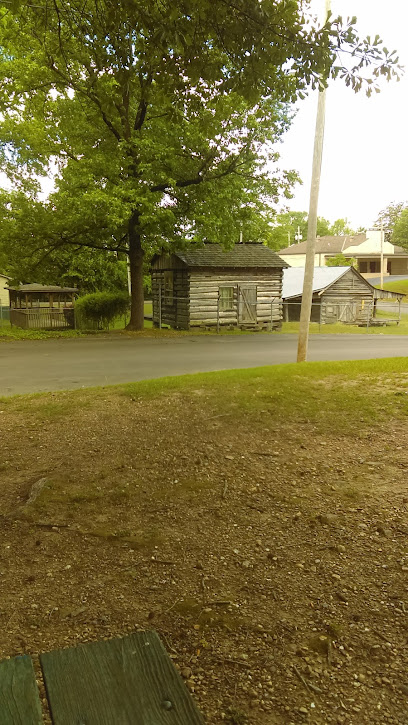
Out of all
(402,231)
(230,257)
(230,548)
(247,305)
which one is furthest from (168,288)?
(402,231)

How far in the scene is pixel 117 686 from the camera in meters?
1.57

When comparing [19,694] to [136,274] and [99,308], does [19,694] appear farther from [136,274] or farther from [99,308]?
[99,308]

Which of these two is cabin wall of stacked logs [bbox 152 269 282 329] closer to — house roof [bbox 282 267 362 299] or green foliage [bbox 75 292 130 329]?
green foliage [bbox 75 292 130 329]

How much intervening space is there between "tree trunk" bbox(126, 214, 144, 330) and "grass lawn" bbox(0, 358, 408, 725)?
1883cm

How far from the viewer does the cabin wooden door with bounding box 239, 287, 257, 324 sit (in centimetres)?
3014

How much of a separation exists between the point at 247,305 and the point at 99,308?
845 centimetres

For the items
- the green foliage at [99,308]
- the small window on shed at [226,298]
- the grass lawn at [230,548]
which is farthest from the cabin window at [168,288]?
the grass lawn at [230,548]

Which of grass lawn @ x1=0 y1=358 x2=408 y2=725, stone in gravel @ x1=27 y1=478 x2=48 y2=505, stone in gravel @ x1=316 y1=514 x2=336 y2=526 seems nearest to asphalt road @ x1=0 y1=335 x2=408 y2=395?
grass lawn @ x1=0 y1=358 x2=408 y2=725

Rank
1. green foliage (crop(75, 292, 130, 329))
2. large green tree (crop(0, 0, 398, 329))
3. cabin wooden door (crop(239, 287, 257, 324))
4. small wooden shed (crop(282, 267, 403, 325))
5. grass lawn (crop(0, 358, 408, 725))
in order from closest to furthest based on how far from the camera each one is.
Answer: grass lawn (crop(0, 358, 408, 725)) < large green tree (crop(0, 0, 398, 329)) < green foliage (crop(75, 292, 130, 329)) < cabin wooden door (crop(239, 287, 257, 324)) < small wooden shed (crop(282, 267, 403, 325))

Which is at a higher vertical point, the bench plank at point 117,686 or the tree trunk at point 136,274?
the tree trunk at point 136,274

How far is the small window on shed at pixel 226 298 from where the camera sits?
29781 millimetres

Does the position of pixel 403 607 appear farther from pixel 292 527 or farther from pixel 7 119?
pixel 7 119

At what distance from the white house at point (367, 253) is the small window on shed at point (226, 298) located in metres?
46.8

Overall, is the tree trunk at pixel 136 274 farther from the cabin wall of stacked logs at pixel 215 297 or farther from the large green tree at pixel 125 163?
the cabin wall of stacked logs at pixel 215 297
